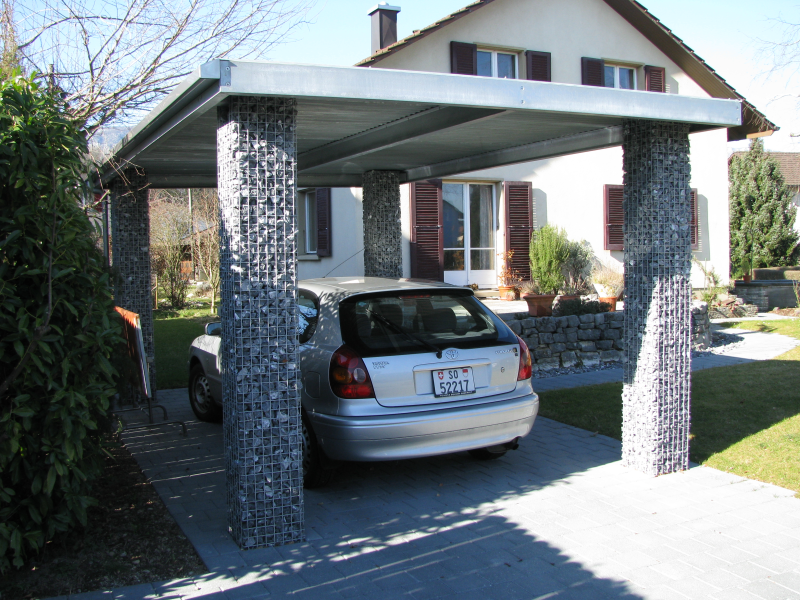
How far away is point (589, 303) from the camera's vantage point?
37.1 ft

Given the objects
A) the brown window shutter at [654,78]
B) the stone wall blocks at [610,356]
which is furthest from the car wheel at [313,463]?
the brown window shutter at [654,78]

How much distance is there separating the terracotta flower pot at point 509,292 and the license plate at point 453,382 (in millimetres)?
10687

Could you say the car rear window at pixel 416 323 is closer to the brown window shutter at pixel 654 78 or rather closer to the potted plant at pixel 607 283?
the potted plant at pixel 607 283

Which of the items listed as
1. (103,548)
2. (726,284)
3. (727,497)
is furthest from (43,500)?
(726,284)

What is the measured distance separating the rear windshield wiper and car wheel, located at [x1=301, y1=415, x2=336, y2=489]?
3.06 feet

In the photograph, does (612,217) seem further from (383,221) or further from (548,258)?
(383,221)

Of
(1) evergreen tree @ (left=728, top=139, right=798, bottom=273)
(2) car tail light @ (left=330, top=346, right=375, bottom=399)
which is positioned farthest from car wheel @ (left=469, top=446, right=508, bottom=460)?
(1) evergreen tree @ (left=728, top=139, right=798, bottom=273)

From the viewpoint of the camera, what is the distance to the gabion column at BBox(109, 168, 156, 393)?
8.30m

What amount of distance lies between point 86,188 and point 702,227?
18.1 meters

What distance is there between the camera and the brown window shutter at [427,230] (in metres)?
15.2

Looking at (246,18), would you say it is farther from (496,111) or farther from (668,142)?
(668,142)

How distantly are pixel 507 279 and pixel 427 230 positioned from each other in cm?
225

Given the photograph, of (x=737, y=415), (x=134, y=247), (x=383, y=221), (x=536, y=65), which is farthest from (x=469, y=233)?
(x=737, y=415)

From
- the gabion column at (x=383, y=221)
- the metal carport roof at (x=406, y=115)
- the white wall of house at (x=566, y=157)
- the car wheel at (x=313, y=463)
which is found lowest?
the car wheel at (x=313, y=463)
